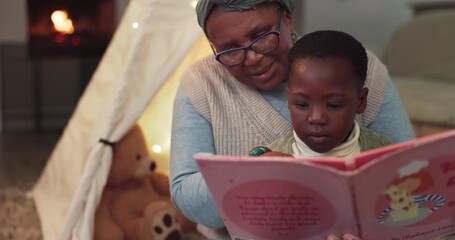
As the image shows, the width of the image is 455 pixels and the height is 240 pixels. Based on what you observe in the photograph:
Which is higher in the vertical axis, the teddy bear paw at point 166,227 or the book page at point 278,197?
the book page at point 278,197

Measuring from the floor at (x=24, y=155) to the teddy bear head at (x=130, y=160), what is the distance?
93 centimetres

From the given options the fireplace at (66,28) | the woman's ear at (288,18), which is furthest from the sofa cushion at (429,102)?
the fireplace at (66,28)

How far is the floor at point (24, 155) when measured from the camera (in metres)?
2.86

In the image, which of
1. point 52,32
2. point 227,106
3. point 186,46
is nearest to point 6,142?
point 52,32

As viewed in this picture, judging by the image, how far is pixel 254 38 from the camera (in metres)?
1.11

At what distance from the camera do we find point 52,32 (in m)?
4.39

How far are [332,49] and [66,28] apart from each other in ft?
12.1

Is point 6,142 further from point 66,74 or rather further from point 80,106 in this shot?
point 80,106

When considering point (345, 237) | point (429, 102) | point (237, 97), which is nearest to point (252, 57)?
point (237, 97)

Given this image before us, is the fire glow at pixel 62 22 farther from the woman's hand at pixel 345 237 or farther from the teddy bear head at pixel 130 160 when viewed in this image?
the woman's hand at pixel 345 237

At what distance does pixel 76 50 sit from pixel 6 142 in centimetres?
83

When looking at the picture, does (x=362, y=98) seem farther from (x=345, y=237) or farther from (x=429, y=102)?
(x=429, y=102)

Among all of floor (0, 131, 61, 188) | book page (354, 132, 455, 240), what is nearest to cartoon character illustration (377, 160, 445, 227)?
book page (354, 132, 455, 240)

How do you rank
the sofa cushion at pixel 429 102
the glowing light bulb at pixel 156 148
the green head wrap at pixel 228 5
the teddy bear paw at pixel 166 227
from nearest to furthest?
the green head wrap at pixel 228 5 → the teddy bear paw at pixel 166 227 → the glowing light bulb at pixel 156 148 → the sofa cushion at pixel 429 102
